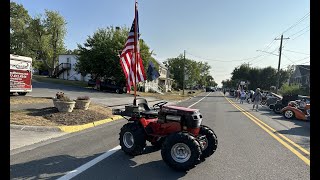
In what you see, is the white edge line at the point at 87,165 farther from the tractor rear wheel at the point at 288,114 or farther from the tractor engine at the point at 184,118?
the tractor rear wheel at the point at 288,114

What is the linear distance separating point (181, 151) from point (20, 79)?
1802 cm

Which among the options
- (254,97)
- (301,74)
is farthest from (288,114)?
(301,74)

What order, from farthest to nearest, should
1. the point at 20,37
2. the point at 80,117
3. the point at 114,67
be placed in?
1. the point at 20,37
2. the point at 114,67
3. the point at 80,117

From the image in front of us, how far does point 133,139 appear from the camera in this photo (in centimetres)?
745

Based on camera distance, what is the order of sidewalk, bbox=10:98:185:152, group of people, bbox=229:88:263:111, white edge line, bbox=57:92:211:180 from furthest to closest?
group of people, bbox=229:88:263:111, sidewalk, bbox=10:98:185:152, white edge line, bbox=57:92:211:180

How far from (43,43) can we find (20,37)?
4451 mm

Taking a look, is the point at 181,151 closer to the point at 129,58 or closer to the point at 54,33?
the point at 129,58

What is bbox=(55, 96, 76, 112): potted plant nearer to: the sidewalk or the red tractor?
the sidewalk

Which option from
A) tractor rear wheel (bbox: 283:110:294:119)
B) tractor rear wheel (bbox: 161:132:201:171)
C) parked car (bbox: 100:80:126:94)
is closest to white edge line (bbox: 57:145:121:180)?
tractor rear wheel (bbox: 161:132:201:171)

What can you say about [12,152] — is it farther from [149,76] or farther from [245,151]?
[149,76]

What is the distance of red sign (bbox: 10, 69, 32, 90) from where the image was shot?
2089 centimetres

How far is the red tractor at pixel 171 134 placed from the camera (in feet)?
20.9

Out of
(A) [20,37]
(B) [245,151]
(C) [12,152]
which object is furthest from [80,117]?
(A) [20,37]
